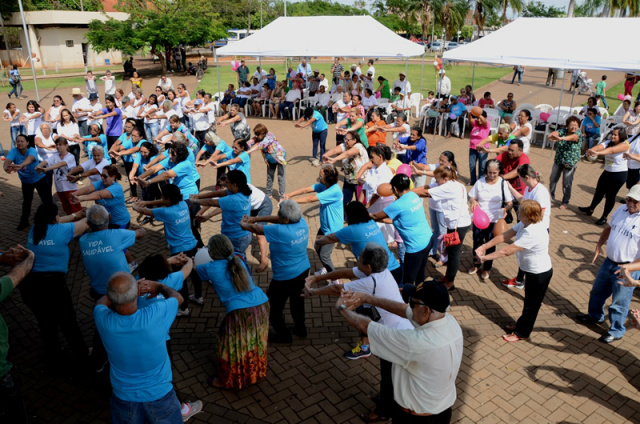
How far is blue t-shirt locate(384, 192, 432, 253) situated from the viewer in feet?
18.2

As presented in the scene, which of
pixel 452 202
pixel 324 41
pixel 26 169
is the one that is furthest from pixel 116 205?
pixel 324 41

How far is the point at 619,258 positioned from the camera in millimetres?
5312

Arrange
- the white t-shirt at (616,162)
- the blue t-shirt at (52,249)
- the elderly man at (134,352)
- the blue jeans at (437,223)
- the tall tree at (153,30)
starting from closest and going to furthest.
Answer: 1. the elderly man at (134,352)
2. the blue t-shirt at (52,249)
3. the blue jeans at (437,223)
4. the white t-shirt at (616,162)
5. the tall tree at (153,30)

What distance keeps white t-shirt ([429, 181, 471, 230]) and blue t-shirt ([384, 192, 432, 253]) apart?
0.68 metres

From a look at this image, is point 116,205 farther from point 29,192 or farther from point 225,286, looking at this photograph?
point 225,286

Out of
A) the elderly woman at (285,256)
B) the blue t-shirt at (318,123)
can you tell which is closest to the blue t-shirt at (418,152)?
the blue t-shirt at (318,123)

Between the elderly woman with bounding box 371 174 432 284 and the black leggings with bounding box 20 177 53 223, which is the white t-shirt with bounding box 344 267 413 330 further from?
the black leggings with bounding box 20 177 53 223

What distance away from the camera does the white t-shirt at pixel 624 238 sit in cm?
517

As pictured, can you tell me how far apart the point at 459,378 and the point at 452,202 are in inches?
92.4

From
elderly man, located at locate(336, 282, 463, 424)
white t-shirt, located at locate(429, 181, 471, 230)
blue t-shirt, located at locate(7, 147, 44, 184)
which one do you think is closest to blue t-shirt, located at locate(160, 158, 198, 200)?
blue t-shirt, located at locate(7, 147, 44, 184)

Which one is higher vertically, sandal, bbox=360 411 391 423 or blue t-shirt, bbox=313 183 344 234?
blue t-shirt, bbox=313 183 344 234

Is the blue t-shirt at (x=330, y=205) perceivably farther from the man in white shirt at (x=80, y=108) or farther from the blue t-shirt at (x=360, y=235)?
the man in white shirt at (x=80, y=108)

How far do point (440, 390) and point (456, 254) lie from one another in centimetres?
354

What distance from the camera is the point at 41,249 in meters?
4.68
